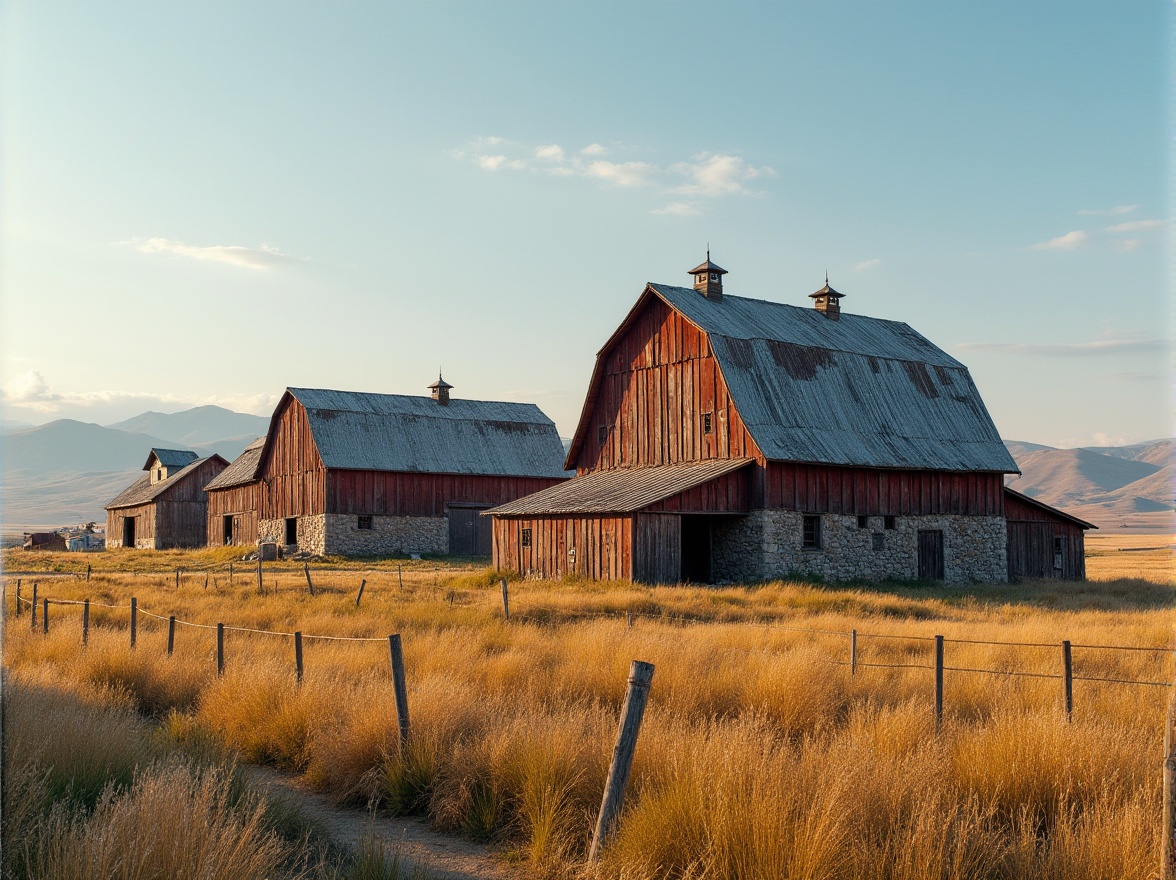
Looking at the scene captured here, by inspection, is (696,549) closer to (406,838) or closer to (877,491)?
(877,491)

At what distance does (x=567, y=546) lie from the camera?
31250mm

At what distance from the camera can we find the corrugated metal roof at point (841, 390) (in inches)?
1275

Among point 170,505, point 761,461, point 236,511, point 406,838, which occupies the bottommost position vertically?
point 406,838

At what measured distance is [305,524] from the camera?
47.9 m

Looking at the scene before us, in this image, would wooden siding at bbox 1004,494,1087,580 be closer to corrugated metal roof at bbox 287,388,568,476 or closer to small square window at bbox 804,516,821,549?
small square window at bbox 804,516,821,549

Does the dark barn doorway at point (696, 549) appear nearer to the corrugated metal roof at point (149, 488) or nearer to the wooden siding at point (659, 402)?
the wooden siding at point (659, 402)

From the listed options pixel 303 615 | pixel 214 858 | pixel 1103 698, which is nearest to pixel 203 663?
pixel 303 615

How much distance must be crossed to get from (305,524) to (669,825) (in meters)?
43.1

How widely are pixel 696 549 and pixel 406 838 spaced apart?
25506 millimetres

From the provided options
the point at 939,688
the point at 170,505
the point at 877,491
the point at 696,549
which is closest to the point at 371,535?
the point at 696,549

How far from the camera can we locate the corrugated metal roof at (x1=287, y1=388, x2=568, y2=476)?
4750 cm

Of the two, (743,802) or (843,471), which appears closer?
(743,802)

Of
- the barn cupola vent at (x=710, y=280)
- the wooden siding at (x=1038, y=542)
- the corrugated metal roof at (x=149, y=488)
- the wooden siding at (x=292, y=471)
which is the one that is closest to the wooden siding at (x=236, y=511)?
the wooden siding at (x=292, y=471)

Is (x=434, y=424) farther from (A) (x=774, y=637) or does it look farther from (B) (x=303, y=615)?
(A) (x=774, y=637)
